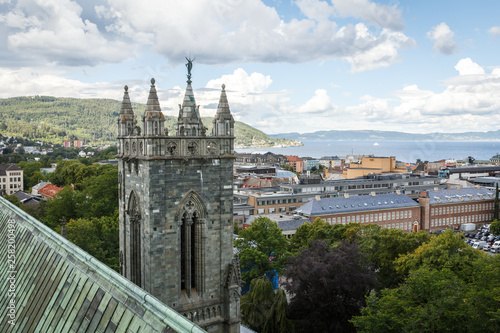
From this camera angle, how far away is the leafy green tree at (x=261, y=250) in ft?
155

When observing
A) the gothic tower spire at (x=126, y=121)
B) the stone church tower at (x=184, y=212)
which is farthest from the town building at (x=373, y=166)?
the gothic tower spire at (x=126, y=121)

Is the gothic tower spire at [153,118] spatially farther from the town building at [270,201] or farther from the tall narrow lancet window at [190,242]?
the town building at [270,201]

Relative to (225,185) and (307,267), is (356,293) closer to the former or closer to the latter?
(307,267)

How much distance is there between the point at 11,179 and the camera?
116562mm

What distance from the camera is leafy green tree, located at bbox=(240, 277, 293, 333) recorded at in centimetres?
3569

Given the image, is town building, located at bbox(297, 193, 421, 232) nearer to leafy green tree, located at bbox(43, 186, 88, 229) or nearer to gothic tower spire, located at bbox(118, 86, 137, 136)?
leafy green tree, located at bbox(43, 186, 88, 229)

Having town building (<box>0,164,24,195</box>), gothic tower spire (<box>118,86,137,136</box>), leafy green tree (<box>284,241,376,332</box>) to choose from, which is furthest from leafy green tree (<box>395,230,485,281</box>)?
town building (<box>0,164,24,195</box>)

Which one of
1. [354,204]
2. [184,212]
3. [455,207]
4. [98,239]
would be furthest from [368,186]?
[184,212]

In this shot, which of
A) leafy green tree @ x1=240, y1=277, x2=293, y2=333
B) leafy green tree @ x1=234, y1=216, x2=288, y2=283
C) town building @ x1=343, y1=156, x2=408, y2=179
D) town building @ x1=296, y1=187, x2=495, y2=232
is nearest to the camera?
leafy green tree @ x1=240, y1=277, x2=293, y2=333

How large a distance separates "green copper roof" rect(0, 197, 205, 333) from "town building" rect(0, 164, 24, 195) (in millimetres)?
109730

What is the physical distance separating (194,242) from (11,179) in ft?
370

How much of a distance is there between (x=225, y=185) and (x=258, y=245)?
29.9 m

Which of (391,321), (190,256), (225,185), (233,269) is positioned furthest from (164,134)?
(391,321)

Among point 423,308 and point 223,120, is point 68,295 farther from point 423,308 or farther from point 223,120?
point 423,308
